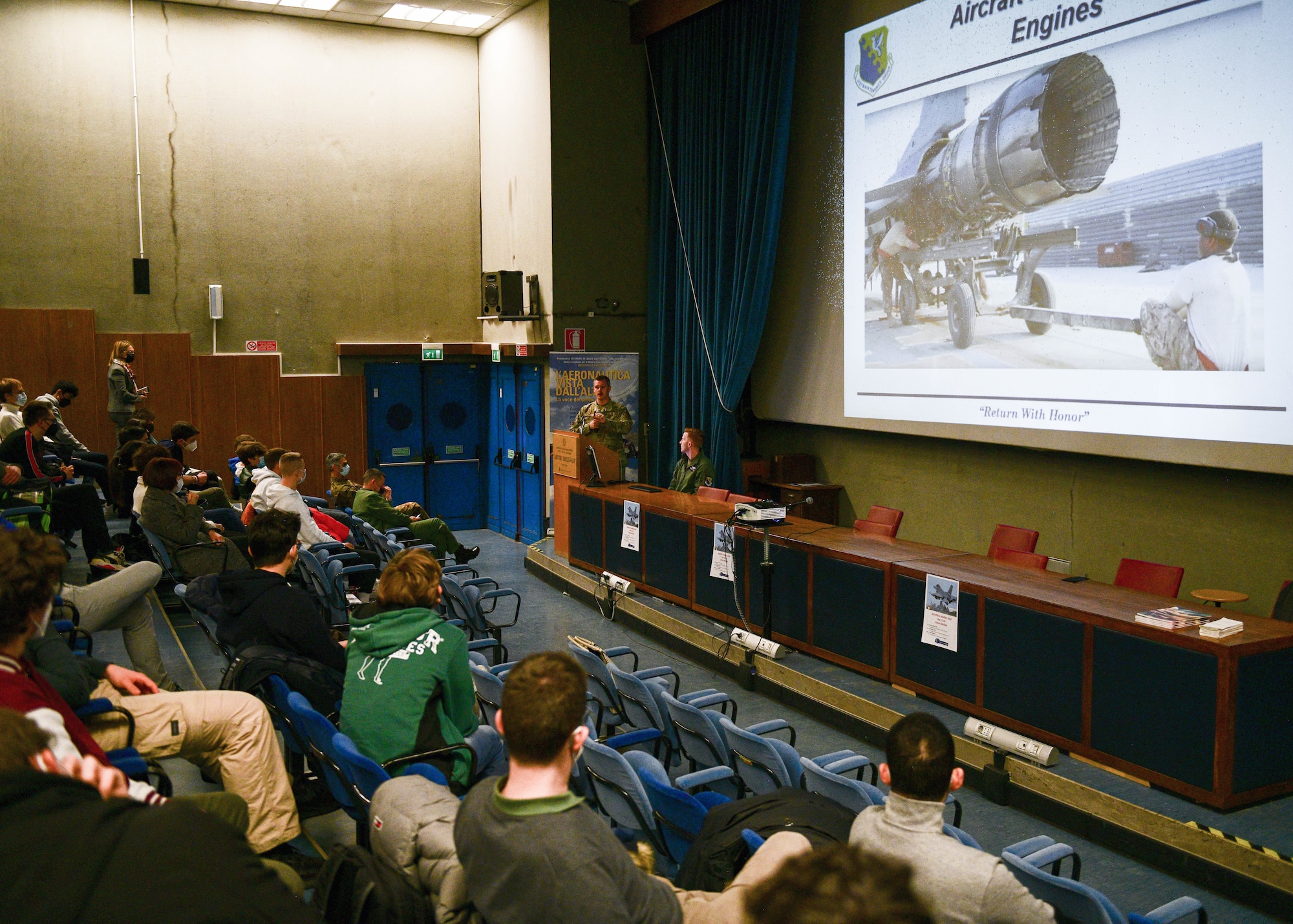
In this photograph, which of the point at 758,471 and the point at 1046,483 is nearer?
the point at 1046,483

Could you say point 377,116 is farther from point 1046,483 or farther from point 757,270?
point 1046,483

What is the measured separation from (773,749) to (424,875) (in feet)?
5.28

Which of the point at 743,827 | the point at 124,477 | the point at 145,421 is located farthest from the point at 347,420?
the point at 743,827

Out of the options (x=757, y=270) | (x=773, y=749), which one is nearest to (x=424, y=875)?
(x=773, y=749)

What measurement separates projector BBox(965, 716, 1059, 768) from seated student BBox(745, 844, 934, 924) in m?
3.82

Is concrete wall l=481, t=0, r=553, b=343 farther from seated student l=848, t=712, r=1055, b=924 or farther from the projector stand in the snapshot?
seated student l=848, t=712, r=1055, b=924

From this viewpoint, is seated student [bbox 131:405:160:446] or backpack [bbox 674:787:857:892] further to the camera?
seated student [bbox 131:405:160:446]

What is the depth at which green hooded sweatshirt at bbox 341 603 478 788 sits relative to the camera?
125 inches

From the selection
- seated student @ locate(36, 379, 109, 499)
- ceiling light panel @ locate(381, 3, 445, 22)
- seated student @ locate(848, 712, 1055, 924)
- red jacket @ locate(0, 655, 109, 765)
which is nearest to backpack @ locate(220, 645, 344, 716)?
red jacket @ locate(0, 655, 109, 765)

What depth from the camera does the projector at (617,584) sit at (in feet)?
25.1

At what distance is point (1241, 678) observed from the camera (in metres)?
4.07

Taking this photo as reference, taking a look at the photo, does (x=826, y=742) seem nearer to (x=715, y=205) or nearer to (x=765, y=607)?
(x=765, y=607)

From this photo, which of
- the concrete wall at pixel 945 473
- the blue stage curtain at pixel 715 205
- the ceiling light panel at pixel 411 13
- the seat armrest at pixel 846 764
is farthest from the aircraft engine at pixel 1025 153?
the ceiling light panel at pixel 411 13

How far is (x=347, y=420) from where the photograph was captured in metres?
11.5
